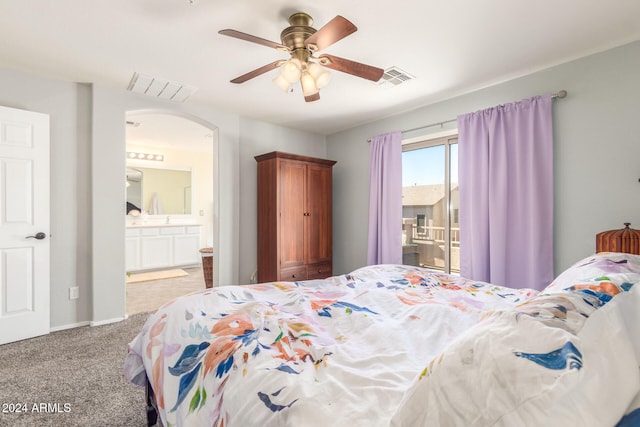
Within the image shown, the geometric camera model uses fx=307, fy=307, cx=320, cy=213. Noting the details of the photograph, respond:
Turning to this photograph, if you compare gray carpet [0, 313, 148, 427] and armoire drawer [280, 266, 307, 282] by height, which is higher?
armoire drawer [280, 266, 307, 282]

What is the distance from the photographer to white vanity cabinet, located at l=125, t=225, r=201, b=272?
578 centimetres

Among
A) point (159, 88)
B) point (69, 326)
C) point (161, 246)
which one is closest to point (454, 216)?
point (159, 88)

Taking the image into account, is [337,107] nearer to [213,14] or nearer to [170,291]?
[213,14]

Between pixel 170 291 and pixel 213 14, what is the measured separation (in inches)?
155

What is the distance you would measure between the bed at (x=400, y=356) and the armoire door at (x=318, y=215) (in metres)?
2.29

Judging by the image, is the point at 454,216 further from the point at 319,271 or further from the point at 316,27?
the point at 316,27

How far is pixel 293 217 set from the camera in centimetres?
395

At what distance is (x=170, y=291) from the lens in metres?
4.64

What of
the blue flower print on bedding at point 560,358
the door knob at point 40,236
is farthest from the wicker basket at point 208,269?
the blue flower print on bedding at point 560,358

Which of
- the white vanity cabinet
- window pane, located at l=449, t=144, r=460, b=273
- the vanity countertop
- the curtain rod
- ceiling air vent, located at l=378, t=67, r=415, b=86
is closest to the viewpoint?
the curtain rod

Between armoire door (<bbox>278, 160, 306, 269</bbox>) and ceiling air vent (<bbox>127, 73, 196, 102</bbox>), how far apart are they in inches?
51.4

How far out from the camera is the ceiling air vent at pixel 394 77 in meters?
2.80

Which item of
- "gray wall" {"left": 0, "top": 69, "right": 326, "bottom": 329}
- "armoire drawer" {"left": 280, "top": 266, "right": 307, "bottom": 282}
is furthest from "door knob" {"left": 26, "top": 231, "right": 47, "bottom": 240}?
"armoire drawer" {"left": 280, "top": 266, "right": 307, "bottom": 282}

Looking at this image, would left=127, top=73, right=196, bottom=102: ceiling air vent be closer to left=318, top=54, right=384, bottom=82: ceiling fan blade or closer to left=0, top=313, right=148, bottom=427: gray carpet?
left=318, top=54, right=384, bottom=82: ceiling fan blade
